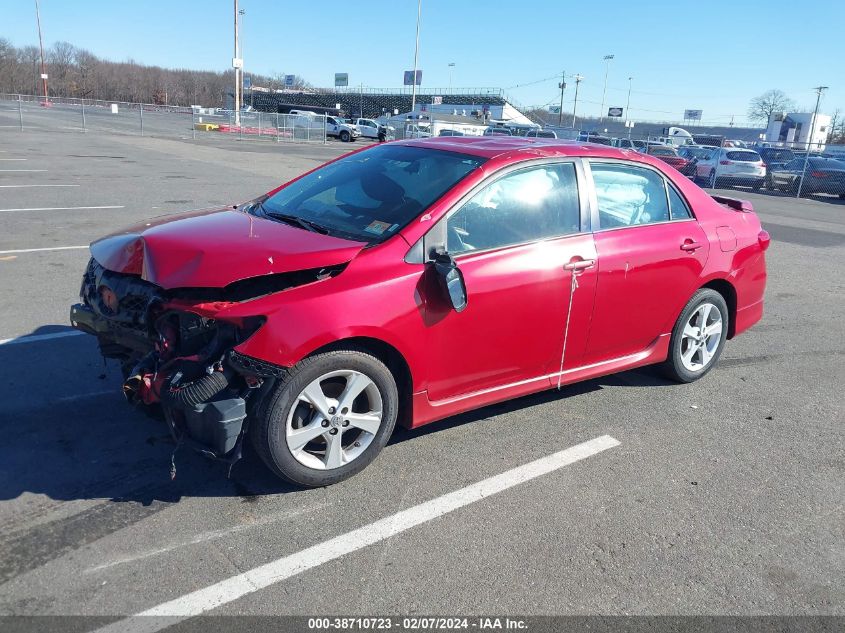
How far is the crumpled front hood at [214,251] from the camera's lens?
128 inches

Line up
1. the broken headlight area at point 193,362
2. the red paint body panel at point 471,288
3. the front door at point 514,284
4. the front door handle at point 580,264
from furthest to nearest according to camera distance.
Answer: the front door handle at point 580,264 < the front door at point 514,284 < the red paint body panel at point 471,288 < the broken headlight area at point 193,362

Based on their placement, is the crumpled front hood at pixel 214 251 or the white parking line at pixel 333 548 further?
the crumpled front hood at pixel 214 251

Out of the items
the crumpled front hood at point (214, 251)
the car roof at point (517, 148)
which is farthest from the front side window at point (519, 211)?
the crumpled front hood at point (214, 251)

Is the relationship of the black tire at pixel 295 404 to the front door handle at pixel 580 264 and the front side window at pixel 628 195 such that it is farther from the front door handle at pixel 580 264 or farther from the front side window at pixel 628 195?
the front side window at pixel 628 195

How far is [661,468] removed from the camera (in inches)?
156

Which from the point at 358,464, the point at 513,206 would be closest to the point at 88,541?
the point at 358,464

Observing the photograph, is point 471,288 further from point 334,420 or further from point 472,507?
point 472,507

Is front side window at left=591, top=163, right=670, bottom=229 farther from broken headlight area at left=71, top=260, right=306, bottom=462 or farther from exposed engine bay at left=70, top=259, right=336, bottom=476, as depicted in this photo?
broken headlight area at left=71, top=260, right=306, bottom=462

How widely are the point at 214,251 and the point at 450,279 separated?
1.17m

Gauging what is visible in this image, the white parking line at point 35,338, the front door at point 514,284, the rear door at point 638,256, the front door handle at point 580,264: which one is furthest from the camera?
the white parking line at point 35,338

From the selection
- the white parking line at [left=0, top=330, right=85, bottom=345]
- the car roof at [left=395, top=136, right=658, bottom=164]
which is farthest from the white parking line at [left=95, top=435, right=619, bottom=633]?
the white parking line at [left=0, top=330, right=85, bottom=345]

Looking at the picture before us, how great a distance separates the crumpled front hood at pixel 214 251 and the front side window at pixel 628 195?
176 centimetres

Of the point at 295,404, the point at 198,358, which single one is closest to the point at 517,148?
the point at 295,404

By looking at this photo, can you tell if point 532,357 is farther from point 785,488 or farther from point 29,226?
point 29,226
